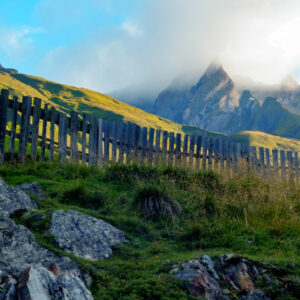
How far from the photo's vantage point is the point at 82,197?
6215mm

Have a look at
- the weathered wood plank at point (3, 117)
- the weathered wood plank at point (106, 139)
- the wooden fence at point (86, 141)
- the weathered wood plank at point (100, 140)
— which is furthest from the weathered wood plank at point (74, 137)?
the weathered wood plank at point (3, 117)

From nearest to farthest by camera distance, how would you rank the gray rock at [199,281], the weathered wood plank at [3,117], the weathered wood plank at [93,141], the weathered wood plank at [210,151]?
the gray rock at [199,281]
the weathered wood plank at [3,117]
the weathered wood plank at [93,141]
the weathered wood plank at [210,151]

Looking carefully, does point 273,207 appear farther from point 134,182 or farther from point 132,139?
point 132,139

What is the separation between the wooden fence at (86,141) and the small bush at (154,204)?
115 inches

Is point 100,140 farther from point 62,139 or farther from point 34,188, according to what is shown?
point 34,188

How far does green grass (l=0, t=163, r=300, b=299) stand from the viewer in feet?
11.1

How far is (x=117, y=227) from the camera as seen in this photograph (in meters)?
5.20

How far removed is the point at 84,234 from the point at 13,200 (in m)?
1.24

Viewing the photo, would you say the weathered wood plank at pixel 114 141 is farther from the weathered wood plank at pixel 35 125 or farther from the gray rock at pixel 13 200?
the gray rock at pixel 13 200

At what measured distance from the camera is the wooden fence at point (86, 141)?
866 cm

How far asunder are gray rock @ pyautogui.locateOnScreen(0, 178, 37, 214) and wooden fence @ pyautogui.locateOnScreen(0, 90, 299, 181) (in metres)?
3.58

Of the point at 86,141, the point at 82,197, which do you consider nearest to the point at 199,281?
the point at 82,197

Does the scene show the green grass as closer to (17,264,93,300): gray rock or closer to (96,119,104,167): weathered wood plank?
(17,264,93,300): gray rock

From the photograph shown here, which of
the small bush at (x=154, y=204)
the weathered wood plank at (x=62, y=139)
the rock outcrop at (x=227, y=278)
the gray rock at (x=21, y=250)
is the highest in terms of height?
the weathered wood plank at (x=62, y=139)
